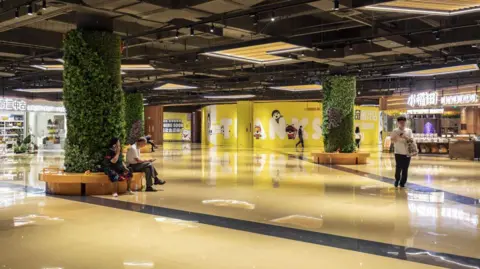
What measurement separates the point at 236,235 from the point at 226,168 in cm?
966

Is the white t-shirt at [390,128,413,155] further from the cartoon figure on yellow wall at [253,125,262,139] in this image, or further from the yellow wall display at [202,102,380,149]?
the cartoon figure on yellow wall at [253,125,262,139]

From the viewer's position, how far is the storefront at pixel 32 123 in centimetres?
2545

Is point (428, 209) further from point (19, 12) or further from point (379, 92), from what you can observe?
point (379, 92)

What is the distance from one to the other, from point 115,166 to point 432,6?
21.0 feet

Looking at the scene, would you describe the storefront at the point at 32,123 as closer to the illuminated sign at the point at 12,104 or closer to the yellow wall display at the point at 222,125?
the illuminated sign at the point at 12,104

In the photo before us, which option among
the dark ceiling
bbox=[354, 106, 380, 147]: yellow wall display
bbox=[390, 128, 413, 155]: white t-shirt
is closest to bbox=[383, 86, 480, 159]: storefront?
the dark ceiling

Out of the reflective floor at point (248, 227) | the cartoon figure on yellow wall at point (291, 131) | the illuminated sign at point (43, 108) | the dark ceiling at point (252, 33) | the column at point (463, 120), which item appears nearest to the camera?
the reflective floor at point (248, 227)

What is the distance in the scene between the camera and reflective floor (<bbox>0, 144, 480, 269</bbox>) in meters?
4.82

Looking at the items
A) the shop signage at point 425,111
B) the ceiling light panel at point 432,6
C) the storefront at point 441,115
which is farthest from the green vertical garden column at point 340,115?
the shop signage at point 425,111

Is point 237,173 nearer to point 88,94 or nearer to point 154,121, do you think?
point 88,94

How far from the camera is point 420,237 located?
581 cm

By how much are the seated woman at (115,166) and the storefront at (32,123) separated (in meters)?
16.5

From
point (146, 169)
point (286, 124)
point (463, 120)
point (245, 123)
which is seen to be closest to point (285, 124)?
point (286, 124)

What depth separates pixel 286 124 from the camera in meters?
33.6
